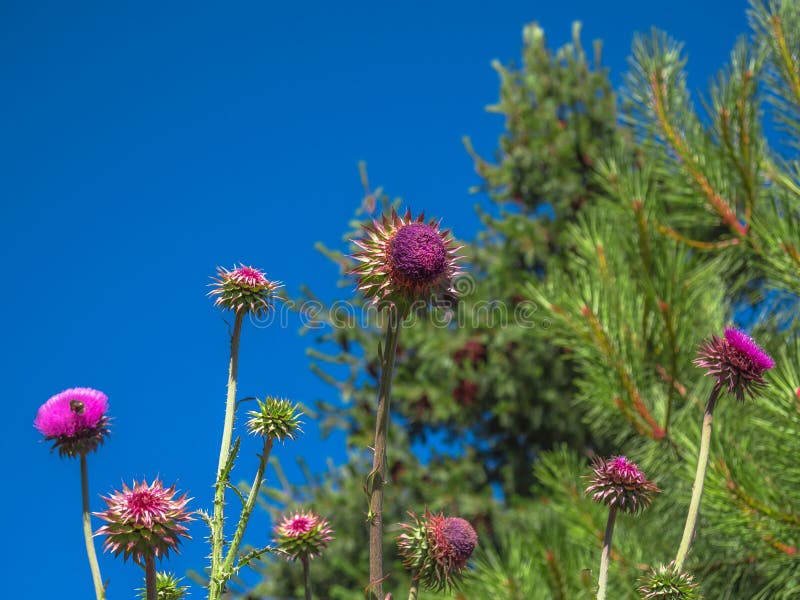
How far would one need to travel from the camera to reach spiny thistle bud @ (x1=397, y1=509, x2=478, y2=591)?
73.6 inches

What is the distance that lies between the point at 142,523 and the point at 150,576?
0.30 feet

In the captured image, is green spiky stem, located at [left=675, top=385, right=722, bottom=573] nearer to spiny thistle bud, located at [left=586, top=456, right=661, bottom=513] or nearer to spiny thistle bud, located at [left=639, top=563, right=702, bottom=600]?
spiny thistle bud, located at [left=639, top=563, right=702, bottom=600]

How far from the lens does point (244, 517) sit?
1729mm

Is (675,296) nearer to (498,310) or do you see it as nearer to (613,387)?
(613,387)

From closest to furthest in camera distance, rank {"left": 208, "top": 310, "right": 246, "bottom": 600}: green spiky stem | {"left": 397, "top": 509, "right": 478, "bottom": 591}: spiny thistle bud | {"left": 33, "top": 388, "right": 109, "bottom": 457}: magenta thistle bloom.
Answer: {"left": 208, "top": 310, "right": 246, "bottom": 600}: green spiky stem → {"left": 397, "top": 509, "right": 478, "bottom": 591}: spiny thistle bud → {"left": 33, "top": 388, "right": 109, "bottom": 457}: magenta thistle bloom

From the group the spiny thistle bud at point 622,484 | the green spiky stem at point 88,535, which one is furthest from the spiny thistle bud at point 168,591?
the spiny thistle bud at point 622,484

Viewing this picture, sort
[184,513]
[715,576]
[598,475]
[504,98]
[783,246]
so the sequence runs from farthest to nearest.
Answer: [504,98], [715,576], [783,246], [598,475], [184,513]

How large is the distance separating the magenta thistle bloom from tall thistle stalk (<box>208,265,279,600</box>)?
0.40m

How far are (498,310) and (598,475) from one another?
735cm

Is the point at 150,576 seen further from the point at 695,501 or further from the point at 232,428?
the point at 695,501

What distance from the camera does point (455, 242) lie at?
1968 millimetres

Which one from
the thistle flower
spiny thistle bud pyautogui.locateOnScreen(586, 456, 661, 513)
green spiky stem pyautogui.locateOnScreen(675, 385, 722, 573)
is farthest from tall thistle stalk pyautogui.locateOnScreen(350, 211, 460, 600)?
green spiky stem pyautogui.locateOnScreen(675, 385, 722, 573)

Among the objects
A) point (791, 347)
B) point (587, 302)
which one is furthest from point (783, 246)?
point (587, 302)

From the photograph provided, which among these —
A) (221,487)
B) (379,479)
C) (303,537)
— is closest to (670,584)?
(379,479)
